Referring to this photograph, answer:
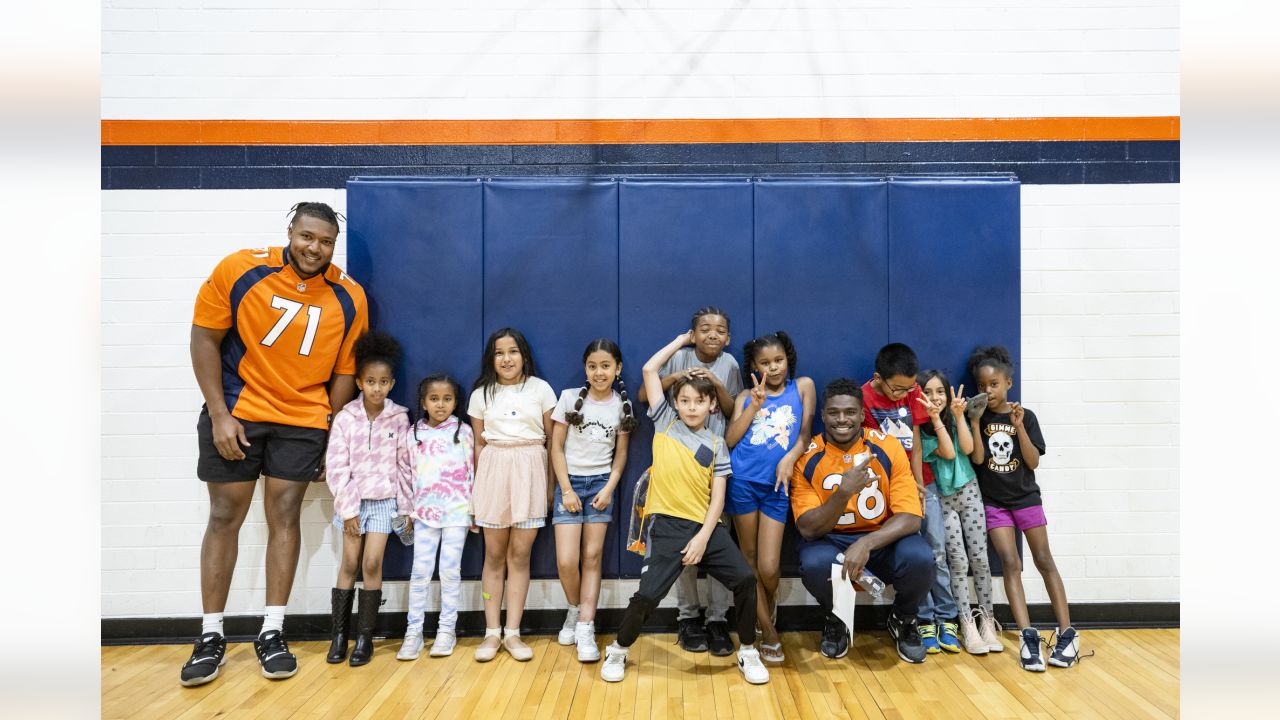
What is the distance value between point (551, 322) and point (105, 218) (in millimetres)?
2480

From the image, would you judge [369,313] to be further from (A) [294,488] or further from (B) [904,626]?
(B) [904,626]

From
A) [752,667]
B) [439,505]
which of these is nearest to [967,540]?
[752,667]

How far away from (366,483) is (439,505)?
0.37m

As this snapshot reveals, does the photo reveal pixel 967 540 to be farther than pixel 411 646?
Yes

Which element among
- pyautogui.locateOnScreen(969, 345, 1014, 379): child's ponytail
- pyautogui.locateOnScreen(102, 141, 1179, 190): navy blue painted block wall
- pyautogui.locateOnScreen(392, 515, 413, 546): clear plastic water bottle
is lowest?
pyautogui.locateOnScreen(392, 515, 413, 546): clear plastic water bottle

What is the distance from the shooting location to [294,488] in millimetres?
3277

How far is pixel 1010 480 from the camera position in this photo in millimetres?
3385

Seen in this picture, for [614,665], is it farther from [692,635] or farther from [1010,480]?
[1010,480]

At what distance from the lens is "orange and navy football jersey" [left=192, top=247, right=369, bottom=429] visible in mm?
3203

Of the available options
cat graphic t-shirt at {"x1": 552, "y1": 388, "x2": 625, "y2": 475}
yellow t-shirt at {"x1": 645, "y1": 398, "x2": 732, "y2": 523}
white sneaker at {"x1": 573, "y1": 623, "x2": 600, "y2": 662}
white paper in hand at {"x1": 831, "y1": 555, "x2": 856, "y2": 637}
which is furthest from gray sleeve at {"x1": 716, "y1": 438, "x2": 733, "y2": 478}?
white sneaker at {"x1": 573, "y1": 623, "x2": 600, "y2": 662}

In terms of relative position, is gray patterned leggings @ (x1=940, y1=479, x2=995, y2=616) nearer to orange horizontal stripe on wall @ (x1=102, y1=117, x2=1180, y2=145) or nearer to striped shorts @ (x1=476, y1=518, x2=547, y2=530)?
orange horizontal stripe on wall @ (x1=102, y1=117, x2=1180, y2=145)

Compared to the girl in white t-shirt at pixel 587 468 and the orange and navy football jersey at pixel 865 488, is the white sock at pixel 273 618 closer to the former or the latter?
the girl in white t-shirt at pixel 587 468

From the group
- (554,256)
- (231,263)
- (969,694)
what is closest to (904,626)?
(969,694)

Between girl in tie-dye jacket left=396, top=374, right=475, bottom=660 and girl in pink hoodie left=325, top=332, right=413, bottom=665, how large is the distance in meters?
0.09
